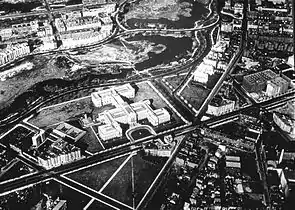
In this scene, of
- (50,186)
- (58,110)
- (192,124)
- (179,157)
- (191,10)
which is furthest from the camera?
(191,10)

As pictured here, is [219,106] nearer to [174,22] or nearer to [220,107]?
[220,107]

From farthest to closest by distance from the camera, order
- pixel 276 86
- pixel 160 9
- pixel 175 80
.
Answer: pixel 160 9, pixel 175 80, pixel 276 86

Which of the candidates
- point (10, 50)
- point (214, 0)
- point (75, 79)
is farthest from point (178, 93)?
point (214, 0)

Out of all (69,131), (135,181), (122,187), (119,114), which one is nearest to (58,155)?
(69,131)

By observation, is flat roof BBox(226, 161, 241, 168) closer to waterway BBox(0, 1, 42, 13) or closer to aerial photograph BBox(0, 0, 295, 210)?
aerial photograph BBox(0, 0, 295, 210)

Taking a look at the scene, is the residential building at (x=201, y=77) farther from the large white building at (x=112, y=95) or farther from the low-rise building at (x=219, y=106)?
the large white building at (x=112, y=95)

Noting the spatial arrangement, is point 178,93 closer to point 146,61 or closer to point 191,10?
point 146,61

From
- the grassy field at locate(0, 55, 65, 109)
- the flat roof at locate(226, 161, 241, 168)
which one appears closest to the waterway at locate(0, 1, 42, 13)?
the grassy field at locate(0, 55, 65, 109)
